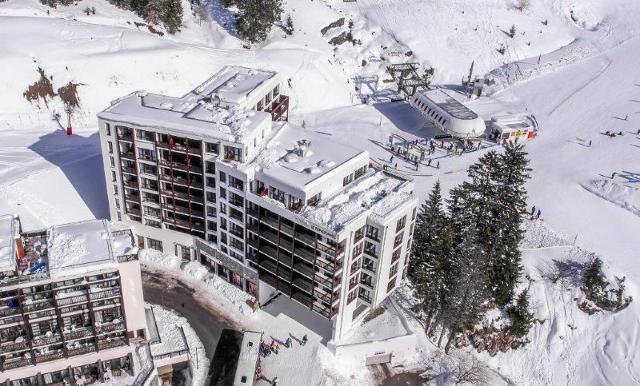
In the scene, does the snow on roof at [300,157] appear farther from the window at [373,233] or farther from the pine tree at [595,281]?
the pine tree at [595,281]

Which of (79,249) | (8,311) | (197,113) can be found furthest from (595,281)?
(8,311)

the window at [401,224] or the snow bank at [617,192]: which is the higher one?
the window at [401,224]

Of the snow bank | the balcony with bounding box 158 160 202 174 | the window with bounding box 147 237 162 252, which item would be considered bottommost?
the window with bounding box 147 237 162 252

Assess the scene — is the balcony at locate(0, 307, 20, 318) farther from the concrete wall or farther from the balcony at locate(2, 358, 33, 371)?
the concrete wall

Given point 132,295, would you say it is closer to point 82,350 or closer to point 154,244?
point 82,350

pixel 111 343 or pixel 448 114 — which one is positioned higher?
pixel 448 114

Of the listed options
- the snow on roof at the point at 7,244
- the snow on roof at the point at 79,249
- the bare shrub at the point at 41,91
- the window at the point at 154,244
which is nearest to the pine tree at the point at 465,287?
the snow on roof at the point at 79,249

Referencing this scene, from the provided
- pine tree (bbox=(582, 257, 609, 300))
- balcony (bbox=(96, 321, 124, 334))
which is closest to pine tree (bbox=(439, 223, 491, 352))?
pine tree (bbox=(582, 257, 609, 300))
